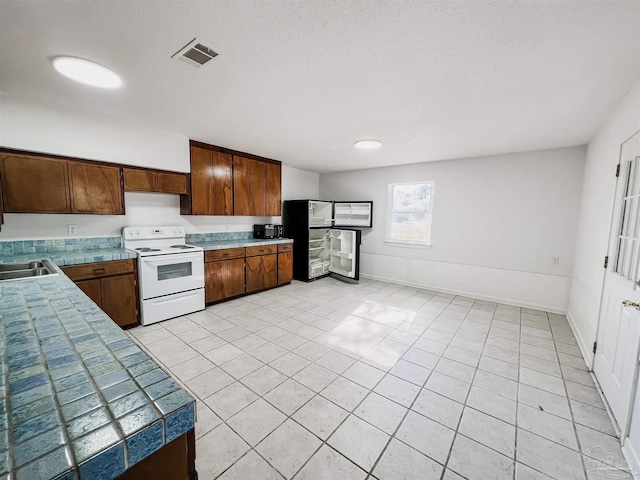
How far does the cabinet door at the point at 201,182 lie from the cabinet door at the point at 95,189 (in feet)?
2.79

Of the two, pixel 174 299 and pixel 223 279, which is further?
pixel 223 279

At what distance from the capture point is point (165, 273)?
3264 mm

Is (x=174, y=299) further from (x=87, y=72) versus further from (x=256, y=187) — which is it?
(x=87, y=72)

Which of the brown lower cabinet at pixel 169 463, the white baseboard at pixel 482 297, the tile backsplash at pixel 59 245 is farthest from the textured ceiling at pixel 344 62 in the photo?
the white baseboard at pixel 482 297

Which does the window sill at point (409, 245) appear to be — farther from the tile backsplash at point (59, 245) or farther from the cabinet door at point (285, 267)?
the tile backsplash at point (59, 245)

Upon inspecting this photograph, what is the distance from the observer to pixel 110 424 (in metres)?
0.57

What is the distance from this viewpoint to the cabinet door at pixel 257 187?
4469 millimetres

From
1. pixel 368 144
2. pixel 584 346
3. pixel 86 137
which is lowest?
pixel 584 346

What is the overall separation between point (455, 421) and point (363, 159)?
384 cm

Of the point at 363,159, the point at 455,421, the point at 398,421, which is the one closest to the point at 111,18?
the point at 398,421

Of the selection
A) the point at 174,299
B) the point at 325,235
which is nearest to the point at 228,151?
the point at 174,299

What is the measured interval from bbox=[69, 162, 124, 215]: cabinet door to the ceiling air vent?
198 centimetres

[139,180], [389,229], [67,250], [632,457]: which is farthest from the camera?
[389,229]

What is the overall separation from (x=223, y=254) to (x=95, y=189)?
64.2 inches
